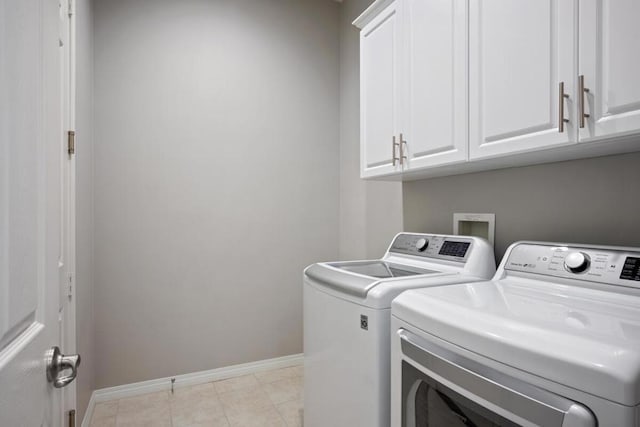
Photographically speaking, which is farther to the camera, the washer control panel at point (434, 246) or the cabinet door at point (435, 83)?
the washer control panel at point (434, 246)

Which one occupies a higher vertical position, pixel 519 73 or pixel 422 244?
pixel 519 73

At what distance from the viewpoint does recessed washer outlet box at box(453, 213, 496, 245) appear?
5.52 feet

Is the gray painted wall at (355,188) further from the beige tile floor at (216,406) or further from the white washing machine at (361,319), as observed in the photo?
the beige tile floor at (216,406)

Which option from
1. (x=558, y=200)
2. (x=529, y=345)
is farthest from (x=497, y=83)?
(x=529, y=345)

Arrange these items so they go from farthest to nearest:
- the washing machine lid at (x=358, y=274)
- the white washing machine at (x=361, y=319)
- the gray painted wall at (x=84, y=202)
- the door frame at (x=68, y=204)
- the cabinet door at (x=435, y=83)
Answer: the gray painted wall at (x=84, y=202) < the door frame at (x=68, y=204) < the cabinet door at (x=435, y=83) < the washing machine lid at (x=358, y=274) < the white washing machine at (x=361, y=319)

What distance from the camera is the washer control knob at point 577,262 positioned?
45.1 inches

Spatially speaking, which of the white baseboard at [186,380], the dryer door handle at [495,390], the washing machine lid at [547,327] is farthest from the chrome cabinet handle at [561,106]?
the white baseboard at [186,380]

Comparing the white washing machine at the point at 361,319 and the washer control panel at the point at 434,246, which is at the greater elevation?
the washer control panel at the point at 434,246

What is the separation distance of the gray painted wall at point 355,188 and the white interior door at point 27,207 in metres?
1.96

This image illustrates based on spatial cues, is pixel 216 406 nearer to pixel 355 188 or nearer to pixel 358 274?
pixel 358 274

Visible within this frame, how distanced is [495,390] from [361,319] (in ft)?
1.82

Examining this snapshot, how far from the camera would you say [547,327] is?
31.0 inches

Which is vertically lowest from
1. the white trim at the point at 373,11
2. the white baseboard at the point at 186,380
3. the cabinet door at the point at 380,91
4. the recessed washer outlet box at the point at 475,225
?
the white baseboard at the point at 186,380

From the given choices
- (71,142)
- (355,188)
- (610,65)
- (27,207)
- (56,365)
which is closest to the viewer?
(27,207)
